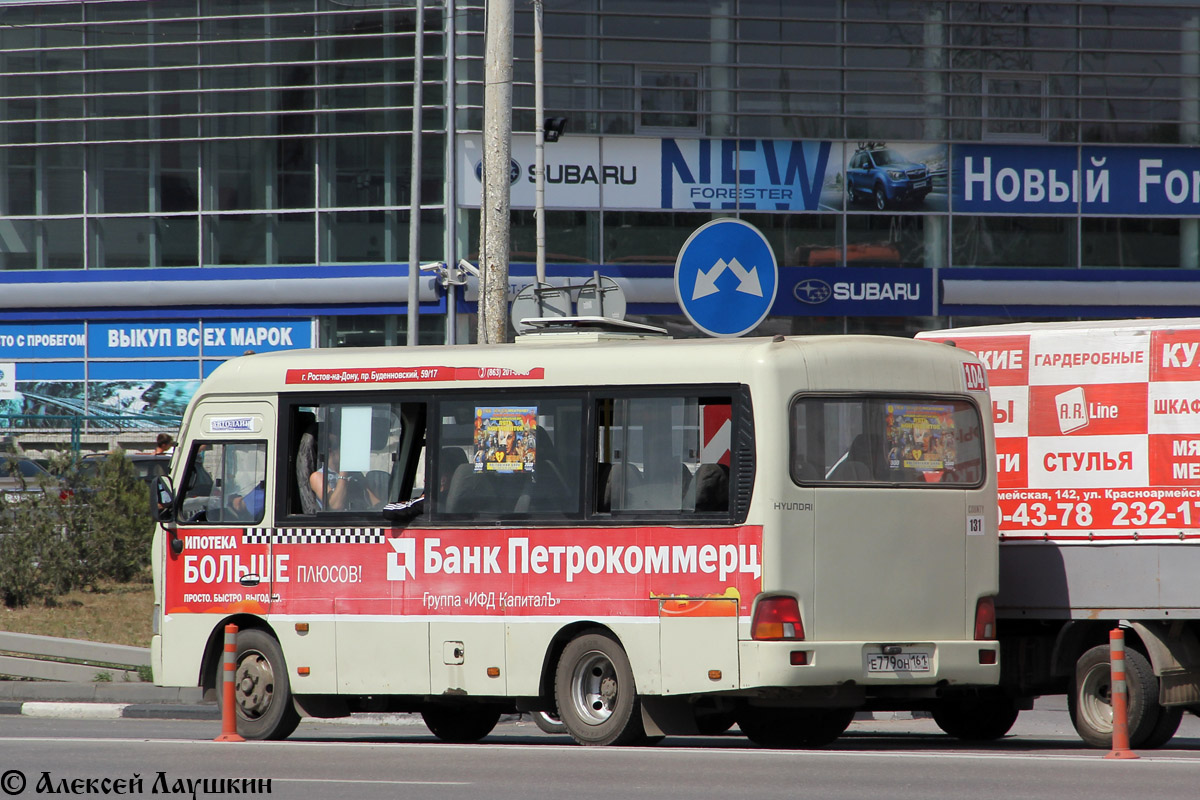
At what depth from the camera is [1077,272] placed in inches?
1283

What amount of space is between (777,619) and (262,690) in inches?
159

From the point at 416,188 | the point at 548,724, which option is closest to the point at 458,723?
the point at 548,724

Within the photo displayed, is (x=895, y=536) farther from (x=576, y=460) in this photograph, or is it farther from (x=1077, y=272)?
(x=1077, y=272)

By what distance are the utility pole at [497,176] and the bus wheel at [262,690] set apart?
3.23m

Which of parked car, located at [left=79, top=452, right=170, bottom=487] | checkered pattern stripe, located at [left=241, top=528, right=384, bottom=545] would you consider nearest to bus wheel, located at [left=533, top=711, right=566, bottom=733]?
checkered pattern stripe, located at [left=241, top=528, right=384, bottom=545]

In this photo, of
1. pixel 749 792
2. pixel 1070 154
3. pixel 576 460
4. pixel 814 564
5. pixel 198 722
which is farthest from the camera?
pixel 1070 154

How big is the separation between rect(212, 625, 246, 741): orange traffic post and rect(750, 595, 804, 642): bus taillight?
12.1ft

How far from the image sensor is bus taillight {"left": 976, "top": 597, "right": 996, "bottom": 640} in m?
10.7

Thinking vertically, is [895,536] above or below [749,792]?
above

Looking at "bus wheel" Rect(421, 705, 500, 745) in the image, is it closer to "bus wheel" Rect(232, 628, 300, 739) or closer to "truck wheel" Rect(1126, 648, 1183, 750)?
"bus wheel" Rect(232, 628, 300, 739)

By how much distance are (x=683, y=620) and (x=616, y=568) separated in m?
0.60

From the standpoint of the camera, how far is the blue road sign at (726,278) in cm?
1110

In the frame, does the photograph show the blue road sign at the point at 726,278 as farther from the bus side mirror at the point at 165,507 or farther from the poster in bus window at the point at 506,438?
the bus side mirror at the point at 165,507

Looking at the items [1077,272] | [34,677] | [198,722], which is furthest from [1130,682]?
[1077,272]
